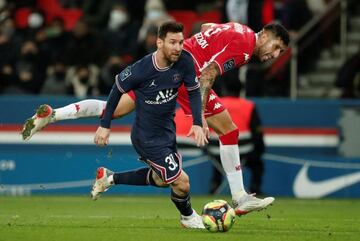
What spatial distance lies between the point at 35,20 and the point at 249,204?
Answer: 11423mm

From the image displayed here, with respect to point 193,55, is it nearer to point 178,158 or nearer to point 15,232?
point 178,158

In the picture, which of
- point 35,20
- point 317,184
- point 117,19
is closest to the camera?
point 317,184

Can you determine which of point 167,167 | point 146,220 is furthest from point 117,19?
point 167,167

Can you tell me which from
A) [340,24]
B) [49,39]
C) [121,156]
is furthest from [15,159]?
[340,24]

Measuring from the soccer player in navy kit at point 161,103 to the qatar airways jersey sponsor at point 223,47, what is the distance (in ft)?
3.08

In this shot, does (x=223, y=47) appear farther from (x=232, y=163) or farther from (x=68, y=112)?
(x=68, y=112)

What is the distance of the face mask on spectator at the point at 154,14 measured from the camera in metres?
22.4

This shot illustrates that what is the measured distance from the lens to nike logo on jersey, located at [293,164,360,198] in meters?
18.7

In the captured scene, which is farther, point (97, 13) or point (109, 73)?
point (97, 13)

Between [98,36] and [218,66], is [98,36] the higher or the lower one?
the lower one

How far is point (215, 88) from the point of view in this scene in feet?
60.4

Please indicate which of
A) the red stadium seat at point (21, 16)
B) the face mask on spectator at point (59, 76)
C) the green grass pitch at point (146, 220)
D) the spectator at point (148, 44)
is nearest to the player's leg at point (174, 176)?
the green grass pitch at point (146, 220)

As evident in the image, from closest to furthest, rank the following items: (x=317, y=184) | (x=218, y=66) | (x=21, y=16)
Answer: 1. (x=218, y=66)
2. (x=317, y=184)
3. (x=21, y=16)

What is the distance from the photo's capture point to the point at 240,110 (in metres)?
18.2
